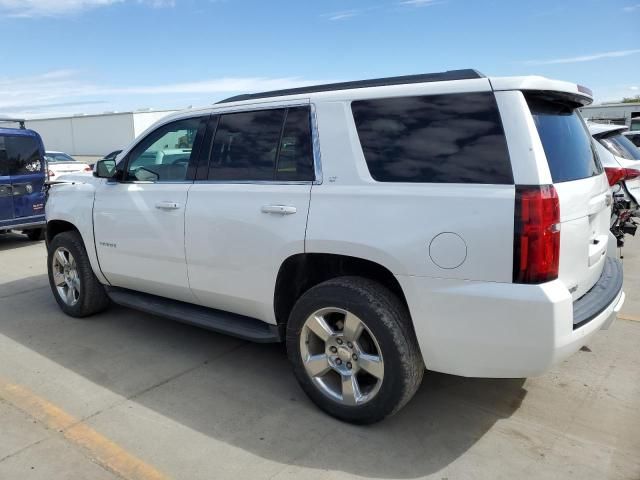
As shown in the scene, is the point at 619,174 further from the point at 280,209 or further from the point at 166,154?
the point at 166,154

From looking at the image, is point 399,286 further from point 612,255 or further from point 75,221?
point 75,221

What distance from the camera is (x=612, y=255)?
3734 mm

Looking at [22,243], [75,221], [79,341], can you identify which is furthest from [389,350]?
[22,243]

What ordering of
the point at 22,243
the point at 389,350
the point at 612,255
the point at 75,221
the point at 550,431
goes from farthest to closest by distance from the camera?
the point at 22,243
the point at 75,221
the point at 612,255
the point at 550,431
the point at 389,350

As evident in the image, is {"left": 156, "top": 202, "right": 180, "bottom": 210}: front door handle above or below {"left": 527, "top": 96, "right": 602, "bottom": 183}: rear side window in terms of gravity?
below

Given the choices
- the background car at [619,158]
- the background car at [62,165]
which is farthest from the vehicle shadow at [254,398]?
the background car at [62,165]

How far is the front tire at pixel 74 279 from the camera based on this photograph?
4930mm

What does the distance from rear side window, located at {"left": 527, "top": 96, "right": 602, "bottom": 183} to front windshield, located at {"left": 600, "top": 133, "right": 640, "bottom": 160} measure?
4018 mm

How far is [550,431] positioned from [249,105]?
283cm

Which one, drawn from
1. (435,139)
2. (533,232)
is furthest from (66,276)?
(533,232)

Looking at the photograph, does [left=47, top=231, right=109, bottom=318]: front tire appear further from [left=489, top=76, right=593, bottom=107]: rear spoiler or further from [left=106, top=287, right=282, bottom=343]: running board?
[left=489, top=76, right=593, bottom=107]: rear spoiler

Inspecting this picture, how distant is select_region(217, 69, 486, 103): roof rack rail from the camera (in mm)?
2930

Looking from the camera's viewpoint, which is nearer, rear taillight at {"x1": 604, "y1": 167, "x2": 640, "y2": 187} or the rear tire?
rear taillight at {"x1": 604, "y1": 167, "x2": 640, "y2": 187}

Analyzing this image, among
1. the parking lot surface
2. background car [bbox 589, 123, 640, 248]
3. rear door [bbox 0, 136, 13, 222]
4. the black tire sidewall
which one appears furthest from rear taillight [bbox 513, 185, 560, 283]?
rear door [bbox 0, 136, 13, 222]
